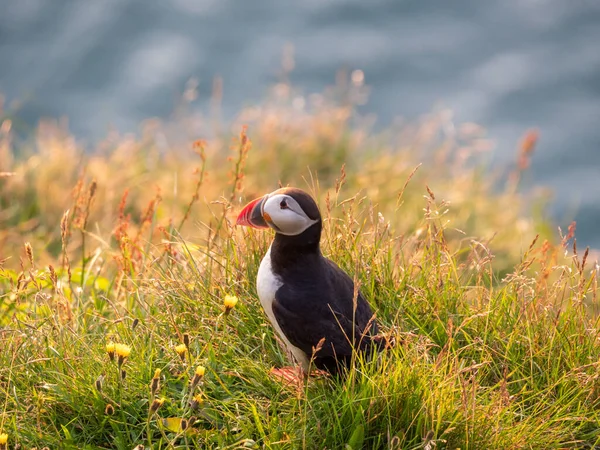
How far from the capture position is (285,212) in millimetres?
3791

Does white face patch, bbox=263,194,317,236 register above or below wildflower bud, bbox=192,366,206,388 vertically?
above

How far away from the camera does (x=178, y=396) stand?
3916 mm

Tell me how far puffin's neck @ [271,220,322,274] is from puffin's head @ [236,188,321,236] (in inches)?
1.1

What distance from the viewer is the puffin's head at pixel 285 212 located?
379cm

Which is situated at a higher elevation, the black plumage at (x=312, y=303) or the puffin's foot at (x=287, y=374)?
the black plumage at (x=312, y=303)

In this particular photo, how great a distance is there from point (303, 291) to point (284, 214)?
1.16 feet

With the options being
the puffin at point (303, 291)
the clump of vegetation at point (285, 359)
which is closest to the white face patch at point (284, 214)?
the puffin at point (303, 291)

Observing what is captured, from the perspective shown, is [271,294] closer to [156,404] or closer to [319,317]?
[319,317]

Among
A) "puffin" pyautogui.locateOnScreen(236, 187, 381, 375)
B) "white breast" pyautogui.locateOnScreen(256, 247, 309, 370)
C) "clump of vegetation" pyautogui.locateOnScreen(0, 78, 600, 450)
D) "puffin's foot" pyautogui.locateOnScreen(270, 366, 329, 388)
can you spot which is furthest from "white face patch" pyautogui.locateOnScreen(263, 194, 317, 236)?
"puffin's foot" pyautogui.locateOnScreen(270, 366, 329, 388)

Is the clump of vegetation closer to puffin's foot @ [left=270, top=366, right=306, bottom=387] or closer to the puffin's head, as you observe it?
puffin's foot @ [left=270, top=366, right=306, bottom=387]

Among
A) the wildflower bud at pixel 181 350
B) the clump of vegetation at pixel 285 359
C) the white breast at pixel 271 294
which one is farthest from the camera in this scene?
the white breast at pixel 271 294

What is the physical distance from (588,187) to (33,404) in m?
15.9

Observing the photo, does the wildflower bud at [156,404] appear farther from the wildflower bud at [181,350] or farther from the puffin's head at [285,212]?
the puffin's head at [285,212]

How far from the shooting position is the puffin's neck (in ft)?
12.8
